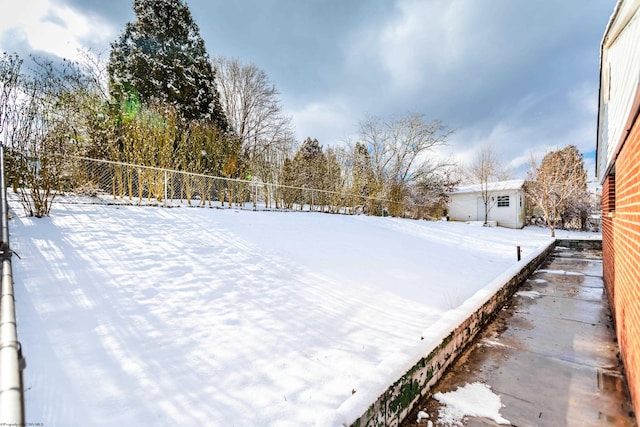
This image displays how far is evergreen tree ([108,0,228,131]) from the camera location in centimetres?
1353

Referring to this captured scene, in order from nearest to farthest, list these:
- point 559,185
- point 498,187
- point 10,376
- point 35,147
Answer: point 10,376
point 35,147
point 559,185
point 498,187

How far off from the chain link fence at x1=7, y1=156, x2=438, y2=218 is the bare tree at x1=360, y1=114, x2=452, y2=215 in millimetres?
5587

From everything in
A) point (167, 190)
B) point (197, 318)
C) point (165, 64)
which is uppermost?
point (165, 64)

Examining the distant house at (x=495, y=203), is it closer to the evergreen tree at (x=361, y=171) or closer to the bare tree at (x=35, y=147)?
the evergreen tree at (x=361, y=171)

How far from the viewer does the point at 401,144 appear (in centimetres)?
1836

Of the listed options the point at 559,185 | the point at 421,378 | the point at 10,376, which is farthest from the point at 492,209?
the point at 10,376

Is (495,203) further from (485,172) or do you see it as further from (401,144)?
(401,144)

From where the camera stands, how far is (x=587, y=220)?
21.3 meters

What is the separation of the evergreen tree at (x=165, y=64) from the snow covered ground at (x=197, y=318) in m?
10.6

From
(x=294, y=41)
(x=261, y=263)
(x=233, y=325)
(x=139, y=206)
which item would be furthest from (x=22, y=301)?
(x=294, y=41)

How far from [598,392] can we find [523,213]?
25.4 meters

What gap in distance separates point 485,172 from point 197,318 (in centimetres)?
2690

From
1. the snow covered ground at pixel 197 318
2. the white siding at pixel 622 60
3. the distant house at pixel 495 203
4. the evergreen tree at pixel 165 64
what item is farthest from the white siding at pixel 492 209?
the evergreen tree at pixel 165 64

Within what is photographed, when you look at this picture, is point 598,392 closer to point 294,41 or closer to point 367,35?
point 367,35
